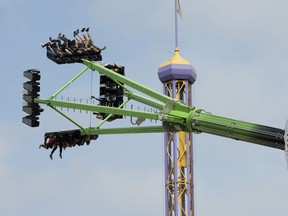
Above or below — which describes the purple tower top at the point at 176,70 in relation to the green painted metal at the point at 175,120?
above

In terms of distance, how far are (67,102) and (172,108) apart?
381 inches

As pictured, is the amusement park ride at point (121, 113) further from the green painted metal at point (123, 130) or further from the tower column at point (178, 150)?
the tower column at point (178, 150)

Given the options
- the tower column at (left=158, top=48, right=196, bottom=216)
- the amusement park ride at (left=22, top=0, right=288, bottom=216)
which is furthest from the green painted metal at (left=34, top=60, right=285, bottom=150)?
the tower column at (left=158, top=48, right=196, bottom=216)

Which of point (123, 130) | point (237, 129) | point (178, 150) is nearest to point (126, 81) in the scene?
point (123, 130)

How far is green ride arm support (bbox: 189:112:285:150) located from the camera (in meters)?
38.2

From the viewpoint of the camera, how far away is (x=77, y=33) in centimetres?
5566

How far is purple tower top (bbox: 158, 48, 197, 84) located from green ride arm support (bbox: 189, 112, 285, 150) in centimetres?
5047

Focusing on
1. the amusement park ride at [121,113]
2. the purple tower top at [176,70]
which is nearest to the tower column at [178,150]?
the purple tower top at [176,70]

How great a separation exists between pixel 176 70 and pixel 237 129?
54.1 m

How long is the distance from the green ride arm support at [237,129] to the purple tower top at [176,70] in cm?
5047

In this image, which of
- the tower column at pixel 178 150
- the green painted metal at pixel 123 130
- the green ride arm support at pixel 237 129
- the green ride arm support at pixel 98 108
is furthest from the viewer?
the tower column at pixel 178 150

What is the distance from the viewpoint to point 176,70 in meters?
93.9

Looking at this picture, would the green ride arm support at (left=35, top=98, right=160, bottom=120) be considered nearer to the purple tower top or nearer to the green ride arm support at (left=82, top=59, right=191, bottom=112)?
the green ride arm support at (left=82, top=59, right=191, bottom=112)

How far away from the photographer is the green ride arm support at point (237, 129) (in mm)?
38250
